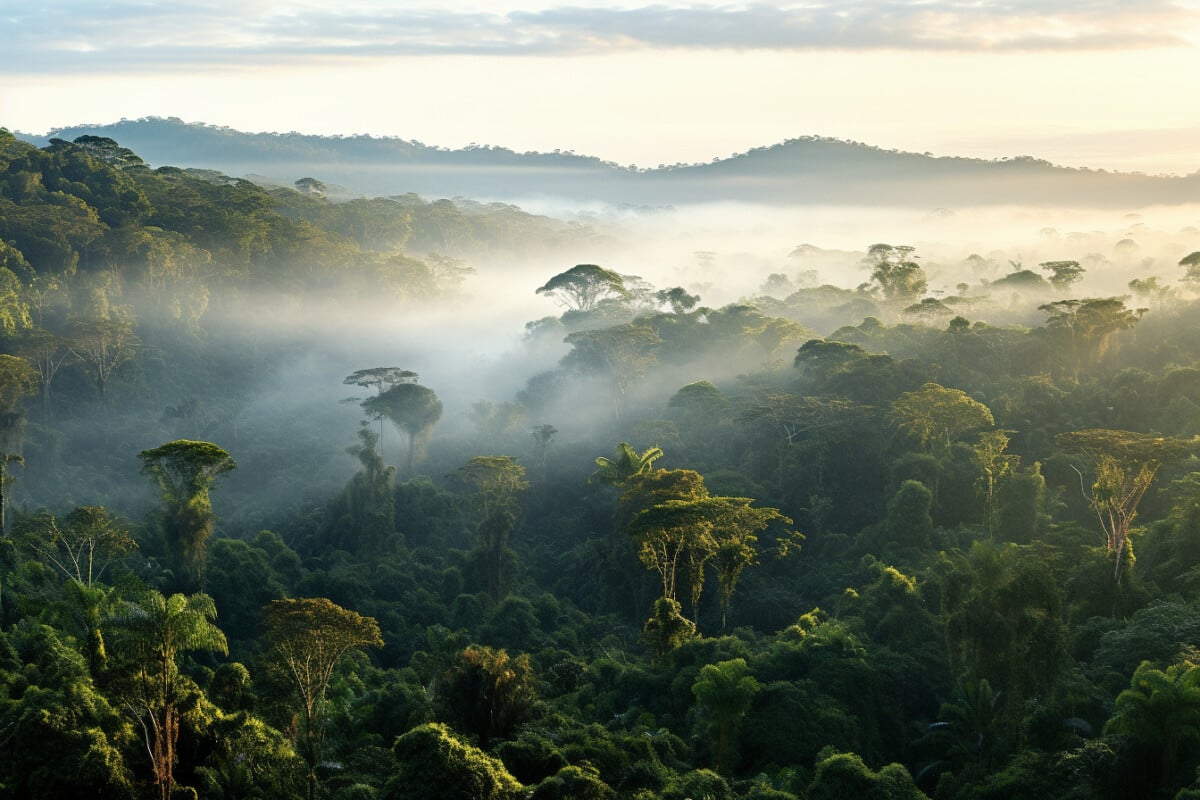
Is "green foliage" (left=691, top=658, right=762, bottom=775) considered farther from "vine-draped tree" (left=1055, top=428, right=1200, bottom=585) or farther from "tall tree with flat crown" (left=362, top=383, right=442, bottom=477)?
"tall tree with flat crown" (left=362, top=383, right=442, bottom=477)

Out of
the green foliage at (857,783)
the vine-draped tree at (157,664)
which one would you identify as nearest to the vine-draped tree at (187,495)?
the vine-draped tree at (157,664)

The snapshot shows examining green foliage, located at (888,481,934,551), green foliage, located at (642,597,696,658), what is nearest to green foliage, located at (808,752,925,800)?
green foliage, located at (642,597,696,658)

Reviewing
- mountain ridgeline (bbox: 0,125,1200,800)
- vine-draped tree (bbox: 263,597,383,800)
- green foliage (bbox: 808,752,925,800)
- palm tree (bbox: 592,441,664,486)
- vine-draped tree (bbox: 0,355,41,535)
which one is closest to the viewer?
green foliage (bbox: 808,752,925,800)

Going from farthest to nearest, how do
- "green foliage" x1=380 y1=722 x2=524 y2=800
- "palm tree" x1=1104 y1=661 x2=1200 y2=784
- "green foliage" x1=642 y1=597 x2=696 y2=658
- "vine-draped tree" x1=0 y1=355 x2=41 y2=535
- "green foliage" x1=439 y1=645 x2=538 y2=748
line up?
"vine-draped tree" x1=0 y1=355 x2=41 y2=535, "green foliage" x1=642 y1=597 x2=696 y2=658, "green foliage" x1=439 y1=645 x2=538 y2=748, "palm tree" x1=1104 y1=661 x2=1200 y2=784, "green foliage" x1=380 y1=722 x2=524 y2=800

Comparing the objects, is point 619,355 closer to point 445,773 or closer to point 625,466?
point 625,466

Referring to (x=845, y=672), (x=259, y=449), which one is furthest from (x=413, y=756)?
(x=259, y=449)
